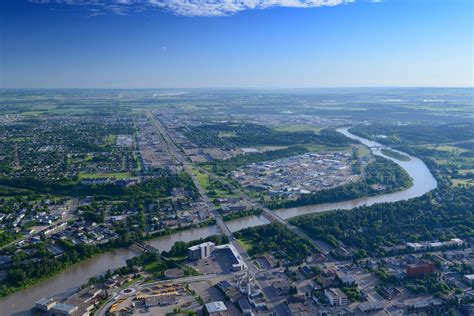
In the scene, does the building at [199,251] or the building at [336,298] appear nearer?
the building at [336,298]

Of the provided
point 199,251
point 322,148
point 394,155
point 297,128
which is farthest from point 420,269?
point 297,128

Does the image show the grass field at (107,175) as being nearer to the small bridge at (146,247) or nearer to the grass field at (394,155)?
the small bridge at (146,247)

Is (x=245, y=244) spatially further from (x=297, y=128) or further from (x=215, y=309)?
(x=297, y=128)

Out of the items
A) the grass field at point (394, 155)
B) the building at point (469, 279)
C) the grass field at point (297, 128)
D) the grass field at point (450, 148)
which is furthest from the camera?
the grass field at point (297, 128)

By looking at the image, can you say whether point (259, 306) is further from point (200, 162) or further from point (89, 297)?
point (200, 162)

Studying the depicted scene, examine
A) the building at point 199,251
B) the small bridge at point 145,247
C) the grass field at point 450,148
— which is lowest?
the small bridge at point 145,247

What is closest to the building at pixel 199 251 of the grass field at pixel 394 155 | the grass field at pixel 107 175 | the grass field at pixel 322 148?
the grass field at pixel 107 175
